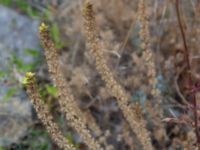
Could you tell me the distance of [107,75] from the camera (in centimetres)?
189

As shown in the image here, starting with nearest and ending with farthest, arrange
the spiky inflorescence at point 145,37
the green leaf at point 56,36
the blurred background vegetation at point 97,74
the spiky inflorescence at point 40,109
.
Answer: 1. the spiky inflorescence at point 40,109
2. the spiky inflorescence at point 145,37
3. the blurred background vegetation at point 97,74
4. the green leaf at point 56,36

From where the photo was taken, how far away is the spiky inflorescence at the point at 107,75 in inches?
69.3

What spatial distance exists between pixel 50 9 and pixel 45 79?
594 millimetres

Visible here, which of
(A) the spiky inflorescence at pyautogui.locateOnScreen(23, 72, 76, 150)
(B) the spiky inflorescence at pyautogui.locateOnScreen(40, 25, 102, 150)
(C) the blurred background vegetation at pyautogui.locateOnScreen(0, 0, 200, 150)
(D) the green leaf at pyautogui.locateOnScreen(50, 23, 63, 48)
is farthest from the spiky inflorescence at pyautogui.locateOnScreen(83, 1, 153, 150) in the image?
(D) the green leaf at pyautogui.locateOnScreen(50, 23, 63, 48)

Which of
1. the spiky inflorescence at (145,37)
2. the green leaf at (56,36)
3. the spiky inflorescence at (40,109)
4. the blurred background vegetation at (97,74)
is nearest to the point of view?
the spiky inflorescence at (40,109)

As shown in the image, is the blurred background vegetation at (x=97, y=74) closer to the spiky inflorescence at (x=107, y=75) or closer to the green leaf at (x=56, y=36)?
the green leaf at (x=56, y=36)

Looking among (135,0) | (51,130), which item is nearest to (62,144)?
(51,130)

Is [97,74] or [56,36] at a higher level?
[56,36]

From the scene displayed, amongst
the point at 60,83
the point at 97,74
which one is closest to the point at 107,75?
the point at 60,83

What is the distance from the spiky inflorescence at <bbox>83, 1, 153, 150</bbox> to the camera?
1.76m

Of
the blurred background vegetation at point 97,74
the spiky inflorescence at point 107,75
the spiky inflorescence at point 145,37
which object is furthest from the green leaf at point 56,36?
the spiky inflorescence at point 107,75

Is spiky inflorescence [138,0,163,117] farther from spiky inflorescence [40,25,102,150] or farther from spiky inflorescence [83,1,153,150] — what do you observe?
spiky inflorescence [40,25,102,150]

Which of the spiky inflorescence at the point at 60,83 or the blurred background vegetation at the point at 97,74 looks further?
the blurred background vegetation at the point at 97,74

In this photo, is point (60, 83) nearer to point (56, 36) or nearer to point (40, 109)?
point (40, 109)
